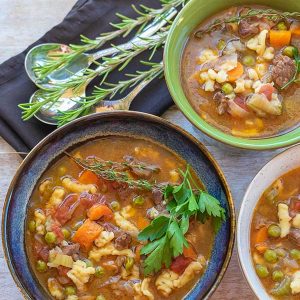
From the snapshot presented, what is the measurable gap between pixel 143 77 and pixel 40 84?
0.58 m

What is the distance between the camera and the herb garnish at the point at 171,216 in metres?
3.01

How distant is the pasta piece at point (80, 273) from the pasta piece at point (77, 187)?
36cm

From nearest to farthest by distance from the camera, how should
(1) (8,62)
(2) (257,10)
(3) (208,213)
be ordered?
(3) (208,213), (2) (257,10), (1) (8,62)

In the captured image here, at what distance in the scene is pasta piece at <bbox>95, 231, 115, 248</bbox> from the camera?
312cm

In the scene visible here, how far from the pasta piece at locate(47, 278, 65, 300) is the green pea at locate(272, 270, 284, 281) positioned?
104 cm

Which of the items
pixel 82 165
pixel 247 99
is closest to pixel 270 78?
pixel 247 99

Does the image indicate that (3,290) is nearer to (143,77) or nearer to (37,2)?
(143,77)

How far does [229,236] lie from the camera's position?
3123 millimetres

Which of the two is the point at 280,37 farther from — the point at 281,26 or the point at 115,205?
the point at 115,205

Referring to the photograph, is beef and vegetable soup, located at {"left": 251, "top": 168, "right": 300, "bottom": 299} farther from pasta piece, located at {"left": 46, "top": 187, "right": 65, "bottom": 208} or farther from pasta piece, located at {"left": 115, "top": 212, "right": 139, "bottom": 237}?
pasta piece, located at {"left": 46, "top": 187, "right": 65, "bottom": 208}

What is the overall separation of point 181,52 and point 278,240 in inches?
42.4

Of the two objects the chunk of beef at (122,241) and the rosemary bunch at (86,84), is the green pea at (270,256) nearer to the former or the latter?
the chunk of beef at (122,241)

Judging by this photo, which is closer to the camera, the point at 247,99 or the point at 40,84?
the point at 247,99

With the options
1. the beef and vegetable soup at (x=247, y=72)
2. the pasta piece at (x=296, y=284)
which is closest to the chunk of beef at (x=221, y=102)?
the beef and vegetable soup at (x=247, y=72)
